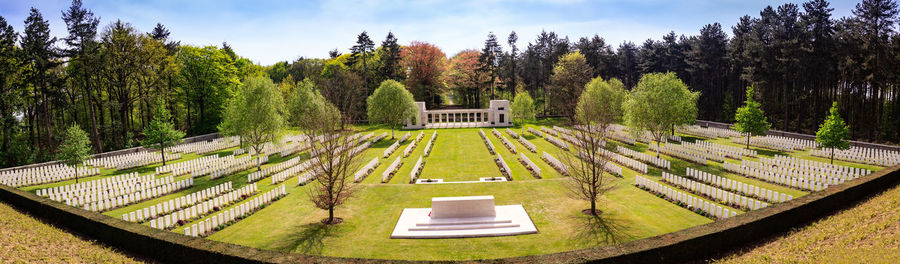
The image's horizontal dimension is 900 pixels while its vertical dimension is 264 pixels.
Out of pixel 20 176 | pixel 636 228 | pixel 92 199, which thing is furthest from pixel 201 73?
pixel 636 228

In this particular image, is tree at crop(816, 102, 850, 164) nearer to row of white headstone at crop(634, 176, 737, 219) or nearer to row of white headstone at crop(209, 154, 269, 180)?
row of white headstone at crop(634, 176, 737, 219)

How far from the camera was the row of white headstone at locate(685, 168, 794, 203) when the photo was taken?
1894 cm

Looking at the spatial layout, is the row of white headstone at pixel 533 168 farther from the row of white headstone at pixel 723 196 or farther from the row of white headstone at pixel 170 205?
the row of white headstone at pixel 170 205

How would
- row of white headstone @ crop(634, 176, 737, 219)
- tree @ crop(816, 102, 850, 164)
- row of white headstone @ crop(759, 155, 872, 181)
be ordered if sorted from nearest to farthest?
row of white headstone @ crop(634, 176, 737, 219), row of white headstone @ crop(759, 155, 872, 181), tree @ crop(816, 102, 850, 164)

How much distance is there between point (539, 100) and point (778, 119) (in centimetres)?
3706

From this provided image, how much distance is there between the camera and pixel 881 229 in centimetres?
1330

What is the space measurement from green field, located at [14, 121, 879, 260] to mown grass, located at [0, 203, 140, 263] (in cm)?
318

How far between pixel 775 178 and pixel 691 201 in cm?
853

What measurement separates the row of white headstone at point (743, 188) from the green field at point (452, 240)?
2234 millimetres

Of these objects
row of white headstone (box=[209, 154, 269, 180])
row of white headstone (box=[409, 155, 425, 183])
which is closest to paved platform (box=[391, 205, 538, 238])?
row of white headstone (box=[409, 155, 425, 183])

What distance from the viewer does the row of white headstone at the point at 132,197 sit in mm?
19781

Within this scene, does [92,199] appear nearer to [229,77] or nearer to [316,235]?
[316,235]

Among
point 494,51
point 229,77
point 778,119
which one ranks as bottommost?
point 778,119

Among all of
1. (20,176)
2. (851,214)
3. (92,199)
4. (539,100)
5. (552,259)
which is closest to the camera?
(552,259)
